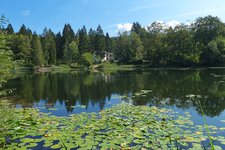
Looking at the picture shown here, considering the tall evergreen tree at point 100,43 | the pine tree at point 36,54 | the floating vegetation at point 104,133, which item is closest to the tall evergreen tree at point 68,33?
the tall evergreen tree at point 100,43

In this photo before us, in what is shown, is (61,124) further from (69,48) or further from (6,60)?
(69,48)

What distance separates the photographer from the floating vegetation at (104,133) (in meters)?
7.66

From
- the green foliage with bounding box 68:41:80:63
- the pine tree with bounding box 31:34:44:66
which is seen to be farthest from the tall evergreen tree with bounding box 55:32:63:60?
the pine tree with bounding box 31:34:44:66

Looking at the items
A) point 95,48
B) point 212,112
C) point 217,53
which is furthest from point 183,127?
point 95,48

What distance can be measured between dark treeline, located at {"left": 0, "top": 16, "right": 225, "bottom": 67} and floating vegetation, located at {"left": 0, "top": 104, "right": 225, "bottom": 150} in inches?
1721

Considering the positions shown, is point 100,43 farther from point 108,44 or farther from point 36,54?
point 36,54

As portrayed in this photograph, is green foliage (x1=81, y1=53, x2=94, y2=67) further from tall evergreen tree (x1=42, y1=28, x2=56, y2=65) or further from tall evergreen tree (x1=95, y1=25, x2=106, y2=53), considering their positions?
tall evergreen tree (x1=95, y1=25, x2=106, y2=53)

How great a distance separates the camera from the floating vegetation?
25.1 ft

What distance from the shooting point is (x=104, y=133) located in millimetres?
8688

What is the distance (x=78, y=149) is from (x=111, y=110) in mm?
6092

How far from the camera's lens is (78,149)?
732 cm

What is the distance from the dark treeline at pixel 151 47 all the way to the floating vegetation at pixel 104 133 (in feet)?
143

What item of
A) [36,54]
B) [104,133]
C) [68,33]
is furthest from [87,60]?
[104,133]

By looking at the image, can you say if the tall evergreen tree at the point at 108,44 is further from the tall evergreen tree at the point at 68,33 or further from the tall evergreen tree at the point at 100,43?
the tall evergreen tree at the point at 68,33
